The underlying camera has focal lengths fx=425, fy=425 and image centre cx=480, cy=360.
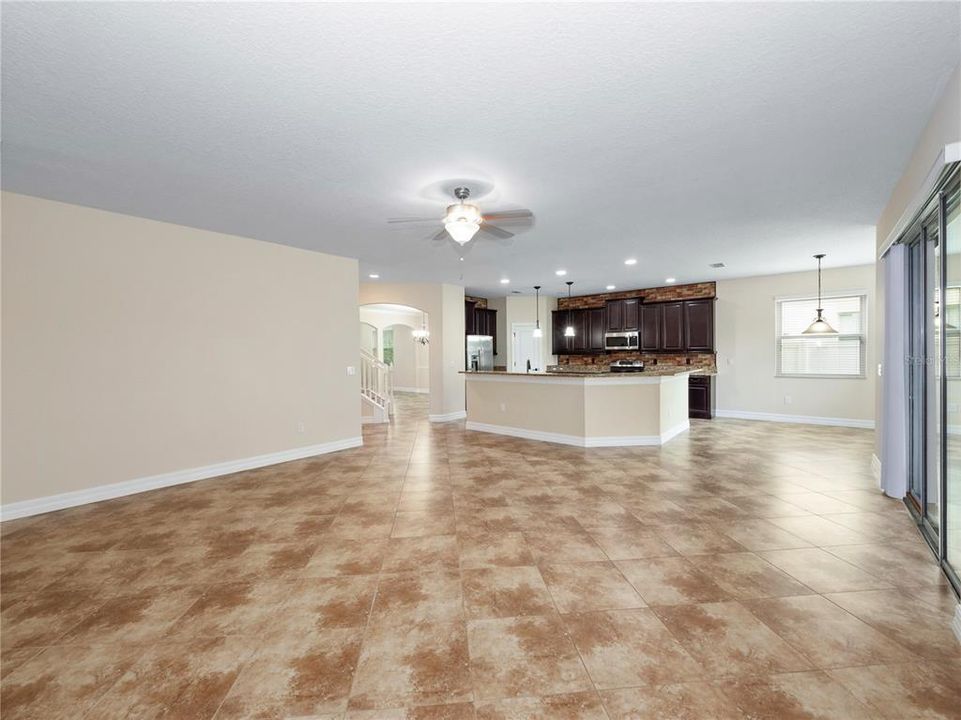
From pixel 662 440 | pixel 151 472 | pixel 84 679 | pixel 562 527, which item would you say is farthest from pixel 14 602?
pixel 662 440

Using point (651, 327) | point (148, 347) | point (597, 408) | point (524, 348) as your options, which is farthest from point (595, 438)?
point (148, 347)

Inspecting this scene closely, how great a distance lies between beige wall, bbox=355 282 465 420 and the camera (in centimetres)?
814

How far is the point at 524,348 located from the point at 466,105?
855cm

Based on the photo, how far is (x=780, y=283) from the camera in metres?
7.63

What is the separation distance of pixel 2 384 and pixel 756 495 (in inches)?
255

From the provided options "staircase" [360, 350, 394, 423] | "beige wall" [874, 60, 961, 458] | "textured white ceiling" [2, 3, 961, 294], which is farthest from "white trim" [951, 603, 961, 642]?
"staircase" [360, 350, 394, 423]

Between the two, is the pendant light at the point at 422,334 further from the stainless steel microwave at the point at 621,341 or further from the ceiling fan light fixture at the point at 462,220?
the ceiling fan light fixture at the point at 462,220

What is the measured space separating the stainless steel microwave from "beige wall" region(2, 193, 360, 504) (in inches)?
240

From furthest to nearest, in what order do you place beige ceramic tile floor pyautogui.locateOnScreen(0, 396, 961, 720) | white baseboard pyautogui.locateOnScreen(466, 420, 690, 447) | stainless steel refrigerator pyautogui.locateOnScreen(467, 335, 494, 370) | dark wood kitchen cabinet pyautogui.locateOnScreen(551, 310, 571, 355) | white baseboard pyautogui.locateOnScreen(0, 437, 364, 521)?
1. dark wood kitchen cabinet pyautogui.locateOnScreen(551, 310, 571, 355)
2. stainless steel refrigerator pyautogui.locateOnScreen(467, 335, 494, 370)
3. white baseboard pyautogui.locateOnScreen(466, 420, 690, 447)
4. white baseboard pyautogui.locateOnScreen(0, 437, 364, 521)
5. beige ceramic tile floor pyautogui.locateOnScreen(0, 396, 961, 720)

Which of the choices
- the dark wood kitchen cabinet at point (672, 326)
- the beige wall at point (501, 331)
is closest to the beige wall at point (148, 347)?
the beige wall at point (501, 331)

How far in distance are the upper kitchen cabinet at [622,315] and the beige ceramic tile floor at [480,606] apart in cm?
555

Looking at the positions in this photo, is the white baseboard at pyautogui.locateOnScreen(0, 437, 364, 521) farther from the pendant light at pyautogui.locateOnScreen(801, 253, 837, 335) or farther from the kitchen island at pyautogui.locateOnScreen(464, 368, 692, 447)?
the pendant light at pyautogui.locateOnScreen(801, 253, 837, 335)

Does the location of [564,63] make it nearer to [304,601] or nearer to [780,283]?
[304,601]

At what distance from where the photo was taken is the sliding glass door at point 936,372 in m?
2.40
